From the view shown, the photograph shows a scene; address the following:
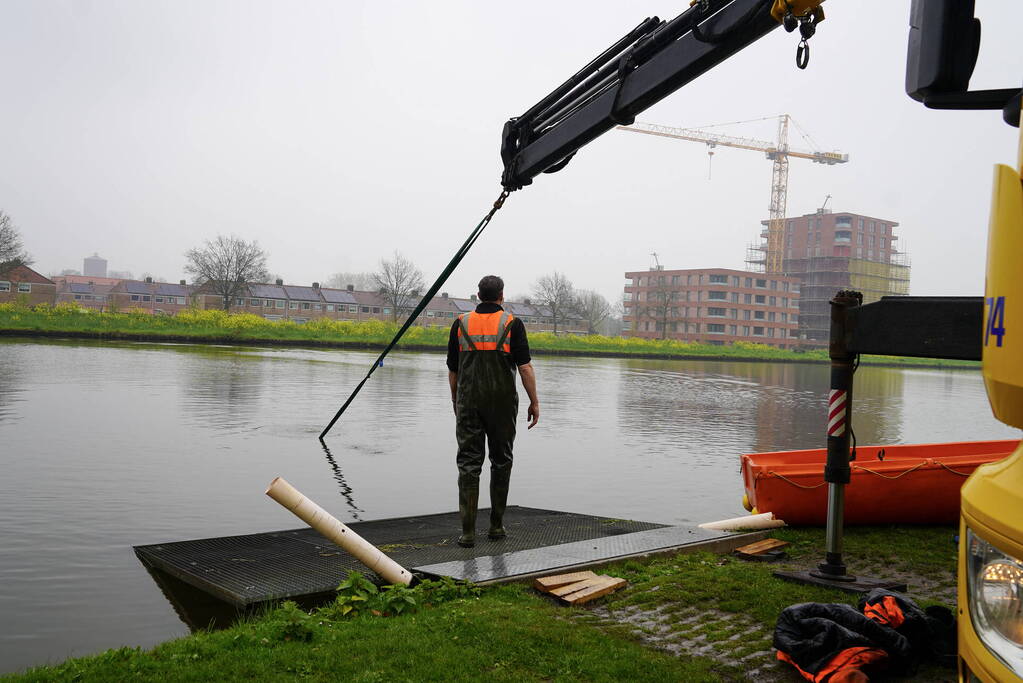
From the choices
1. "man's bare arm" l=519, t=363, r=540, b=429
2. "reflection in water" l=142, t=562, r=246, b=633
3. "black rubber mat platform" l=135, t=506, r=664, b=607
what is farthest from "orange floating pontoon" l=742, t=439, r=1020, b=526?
"reflection in water" l=142, t=562, r=246, b=633

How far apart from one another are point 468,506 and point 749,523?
274 cm

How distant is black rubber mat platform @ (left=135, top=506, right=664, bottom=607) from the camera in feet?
18.8

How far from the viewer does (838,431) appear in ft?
20.3

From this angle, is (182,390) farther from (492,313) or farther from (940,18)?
(940,18)

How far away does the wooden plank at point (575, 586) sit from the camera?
5325mm

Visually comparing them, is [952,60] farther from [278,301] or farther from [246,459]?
[278,301]

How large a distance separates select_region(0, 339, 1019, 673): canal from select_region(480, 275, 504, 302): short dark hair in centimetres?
328

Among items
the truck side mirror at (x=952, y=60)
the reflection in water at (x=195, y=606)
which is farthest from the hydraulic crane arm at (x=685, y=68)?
the reflection in water at (x=195, y=606)

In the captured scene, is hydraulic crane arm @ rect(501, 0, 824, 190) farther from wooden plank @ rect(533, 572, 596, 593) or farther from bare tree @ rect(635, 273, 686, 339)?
bare tree @ rect(635, 273, 686, 339)

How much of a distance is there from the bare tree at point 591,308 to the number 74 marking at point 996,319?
105247mm

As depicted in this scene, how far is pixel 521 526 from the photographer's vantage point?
7848 mm

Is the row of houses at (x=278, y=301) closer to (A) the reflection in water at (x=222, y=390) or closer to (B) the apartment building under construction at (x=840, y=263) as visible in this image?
(B) the apartment building under construction at (x=840, y=263)

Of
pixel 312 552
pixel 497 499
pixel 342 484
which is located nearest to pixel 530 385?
pixel 497 499

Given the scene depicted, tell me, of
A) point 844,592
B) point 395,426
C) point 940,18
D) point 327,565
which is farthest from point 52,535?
point 395,426
